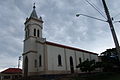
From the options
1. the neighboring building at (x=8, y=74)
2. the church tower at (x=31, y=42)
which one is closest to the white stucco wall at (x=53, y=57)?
the church tower at (x=31, y=42)

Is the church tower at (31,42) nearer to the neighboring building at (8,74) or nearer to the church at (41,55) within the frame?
the church at (41,55)

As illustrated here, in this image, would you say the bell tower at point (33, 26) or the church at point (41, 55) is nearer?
the church at point (41, 55)

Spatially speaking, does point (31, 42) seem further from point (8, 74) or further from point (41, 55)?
point (8, 74)

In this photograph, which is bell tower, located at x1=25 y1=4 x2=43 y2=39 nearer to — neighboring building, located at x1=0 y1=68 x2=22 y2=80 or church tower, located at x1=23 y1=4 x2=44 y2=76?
church tower, located at x1=23 y1=4 x2=44 y2=76

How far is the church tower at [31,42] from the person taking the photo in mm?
31503

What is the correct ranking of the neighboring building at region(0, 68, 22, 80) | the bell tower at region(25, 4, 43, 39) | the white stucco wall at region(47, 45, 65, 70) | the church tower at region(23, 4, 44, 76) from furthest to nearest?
the neighboring building at region(0, 68, 22, 80), the bell tower at region(25, 4, 43, 39), the church tower at region(23, 4, 44, 76), the white stucco wall at region(47, 45, 65, 70)

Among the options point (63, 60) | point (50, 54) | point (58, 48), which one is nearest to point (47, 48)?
point (50, 54)

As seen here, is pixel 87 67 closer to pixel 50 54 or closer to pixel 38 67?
pixel 50 54

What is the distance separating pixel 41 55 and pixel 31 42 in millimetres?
4636

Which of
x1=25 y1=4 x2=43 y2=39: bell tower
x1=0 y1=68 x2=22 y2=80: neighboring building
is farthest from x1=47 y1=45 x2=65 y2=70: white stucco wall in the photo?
x1=0 y1=68 x2=22 y2=80: neighboring building

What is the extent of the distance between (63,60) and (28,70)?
9058 millimetres

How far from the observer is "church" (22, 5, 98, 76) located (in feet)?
97.3

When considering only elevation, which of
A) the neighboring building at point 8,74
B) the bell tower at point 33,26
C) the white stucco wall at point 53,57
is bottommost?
the neighboring building at point 8,74

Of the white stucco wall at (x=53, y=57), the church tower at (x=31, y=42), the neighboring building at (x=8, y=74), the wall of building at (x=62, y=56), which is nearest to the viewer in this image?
the white stucco wall at (x=53, y=57)
